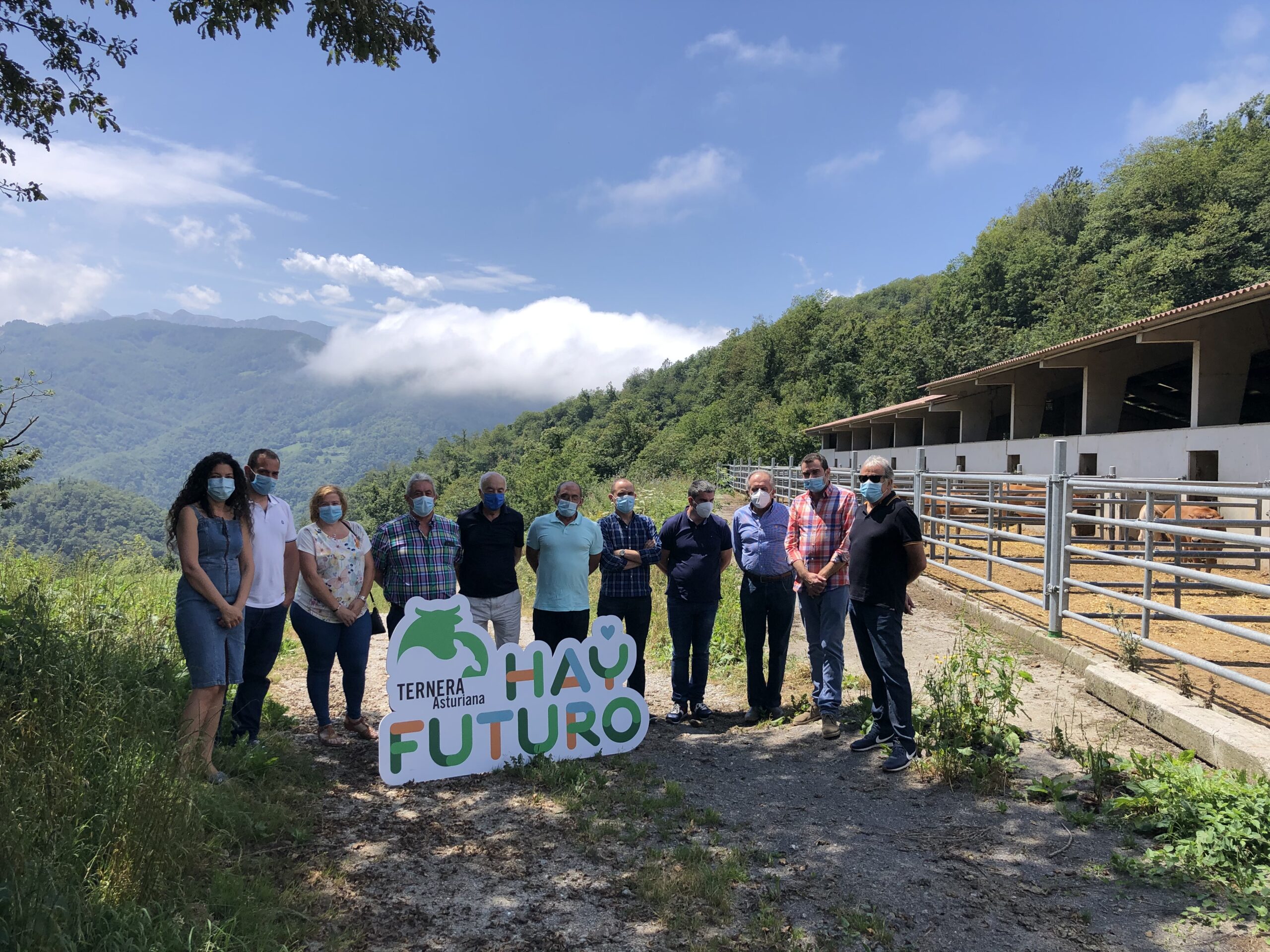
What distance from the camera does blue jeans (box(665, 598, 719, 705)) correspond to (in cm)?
597

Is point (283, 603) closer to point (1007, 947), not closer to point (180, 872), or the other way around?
point (180, 872)

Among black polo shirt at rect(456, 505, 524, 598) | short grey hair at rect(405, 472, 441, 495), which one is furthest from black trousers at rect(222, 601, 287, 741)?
black polo shirt at rect(456, 505, 524, 598)

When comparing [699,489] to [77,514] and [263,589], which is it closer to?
[263,589]

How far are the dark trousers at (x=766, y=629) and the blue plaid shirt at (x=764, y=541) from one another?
96 millimetres

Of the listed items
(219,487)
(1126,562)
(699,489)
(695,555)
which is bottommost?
(1126,562)

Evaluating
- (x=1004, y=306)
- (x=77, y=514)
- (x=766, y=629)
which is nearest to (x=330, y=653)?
(x=766, y=629)

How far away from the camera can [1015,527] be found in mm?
14219

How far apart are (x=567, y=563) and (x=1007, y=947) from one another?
3556mm

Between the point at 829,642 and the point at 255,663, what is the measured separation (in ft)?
13.1

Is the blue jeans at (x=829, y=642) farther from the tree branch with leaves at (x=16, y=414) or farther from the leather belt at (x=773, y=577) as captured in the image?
the tree branch with leaves at (x=16, y=414)

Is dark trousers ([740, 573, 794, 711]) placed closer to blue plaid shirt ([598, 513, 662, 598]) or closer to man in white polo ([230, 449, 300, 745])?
blue plaid shirt ([598, 513, 662, 598])

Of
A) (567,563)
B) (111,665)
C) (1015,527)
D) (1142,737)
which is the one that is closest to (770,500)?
(567,563)

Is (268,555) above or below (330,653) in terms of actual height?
above

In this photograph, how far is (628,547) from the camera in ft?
19.5
